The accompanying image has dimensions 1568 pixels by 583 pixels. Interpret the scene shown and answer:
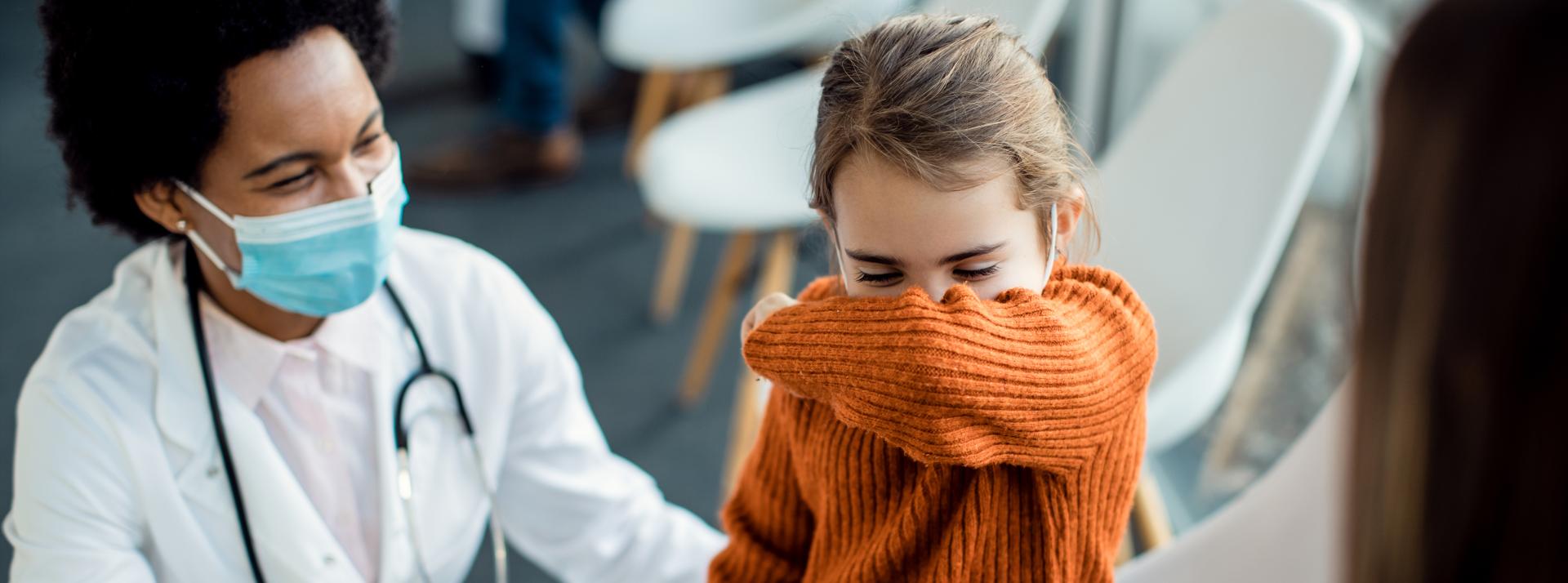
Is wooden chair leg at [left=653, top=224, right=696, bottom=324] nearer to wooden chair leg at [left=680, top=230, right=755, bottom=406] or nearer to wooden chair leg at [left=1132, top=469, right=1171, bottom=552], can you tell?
Result: wooden chair leg at [left=680, top=230, right=755, bottom=406]

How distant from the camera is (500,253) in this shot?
294cm

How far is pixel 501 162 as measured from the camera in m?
3.27

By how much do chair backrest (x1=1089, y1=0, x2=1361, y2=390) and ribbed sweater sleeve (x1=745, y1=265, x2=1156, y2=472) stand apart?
16.5 inches

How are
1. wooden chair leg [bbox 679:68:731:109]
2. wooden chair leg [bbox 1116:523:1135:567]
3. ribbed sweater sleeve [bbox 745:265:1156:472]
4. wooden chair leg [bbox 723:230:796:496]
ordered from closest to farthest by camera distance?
ribbed sweater sleeve [bbox 745:265:1156:472]
wooden chair leg [bbox 1116:523:1135:567]
wooden chair leg [bbox 723:230:796:496]
wooden chair leg [bbox 679:68:731:109]

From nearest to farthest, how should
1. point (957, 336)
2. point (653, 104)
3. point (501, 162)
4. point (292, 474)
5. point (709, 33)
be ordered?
point (957, 336), point (292, 474), point (709, 33), point (653, 104), point (501, 162)

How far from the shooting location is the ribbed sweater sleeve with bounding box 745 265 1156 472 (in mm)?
742

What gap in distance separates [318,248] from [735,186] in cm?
113

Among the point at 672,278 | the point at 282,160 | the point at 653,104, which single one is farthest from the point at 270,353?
the point at 653,104

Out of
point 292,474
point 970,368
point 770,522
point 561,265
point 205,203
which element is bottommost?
point 561,265

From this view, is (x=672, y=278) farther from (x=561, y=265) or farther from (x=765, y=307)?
(x=765, y=307)

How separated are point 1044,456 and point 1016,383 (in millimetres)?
60

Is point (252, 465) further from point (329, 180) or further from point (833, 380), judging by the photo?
point (833, 380)

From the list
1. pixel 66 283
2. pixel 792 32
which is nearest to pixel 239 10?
pixel 792 32

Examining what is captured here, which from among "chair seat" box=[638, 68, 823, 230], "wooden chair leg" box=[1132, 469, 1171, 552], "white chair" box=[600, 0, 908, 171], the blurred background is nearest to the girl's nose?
the blurred background
